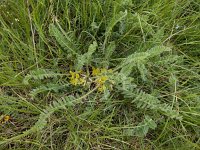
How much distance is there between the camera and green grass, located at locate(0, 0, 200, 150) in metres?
1.75

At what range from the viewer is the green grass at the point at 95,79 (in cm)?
175

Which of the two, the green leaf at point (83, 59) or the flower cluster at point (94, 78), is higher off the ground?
the green leaf at point (83, 59)

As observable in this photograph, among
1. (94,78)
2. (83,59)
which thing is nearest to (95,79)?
(94,78)

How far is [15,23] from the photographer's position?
1848mm

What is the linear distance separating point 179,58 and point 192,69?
0.09 meters

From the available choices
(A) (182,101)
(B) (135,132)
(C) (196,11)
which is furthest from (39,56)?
(C) (196,11)

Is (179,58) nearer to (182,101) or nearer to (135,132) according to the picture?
(182,101)

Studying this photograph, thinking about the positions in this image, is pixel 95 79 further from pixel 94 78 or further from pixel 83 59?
pixel 83 59

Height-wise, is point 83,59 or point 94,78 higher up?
point 83,59

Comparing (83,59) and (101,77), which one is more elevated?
(83,59)

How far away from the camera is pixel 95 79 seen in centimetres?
182

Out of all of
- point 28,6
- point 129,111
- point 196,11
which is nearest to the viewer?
point 28,6

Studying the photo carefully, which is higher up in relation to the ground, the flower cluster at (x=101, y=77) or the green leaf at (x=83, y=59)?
the green leaf at (x=83, y=59)

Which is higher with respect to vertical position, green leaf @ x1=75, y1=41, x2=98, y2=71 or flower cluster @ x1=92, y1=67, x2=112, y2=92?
green leaf @ x1=75, y1=41, x2=98, y2=71
